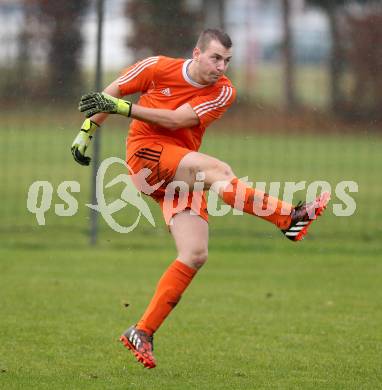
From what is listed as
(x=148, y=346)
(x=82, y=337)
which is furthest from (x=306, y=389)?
→ (x=82, y=337)

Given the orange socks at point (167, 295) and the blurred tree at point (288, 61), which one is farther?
the blurred tree at point (288, 61)

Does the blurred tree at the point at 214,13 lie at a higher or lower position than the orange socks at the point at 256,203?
higher

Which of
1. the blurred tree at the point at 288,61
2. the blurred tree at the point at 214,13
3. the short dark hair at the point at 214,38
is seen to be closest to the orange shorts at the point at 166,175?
the short dark hair at the point at 214,38

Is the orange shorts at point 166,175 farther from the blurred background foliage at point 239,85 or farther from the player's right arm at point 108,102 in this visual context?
the blurred background foliage at point 239,85

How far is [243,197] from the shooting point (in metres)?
6.95

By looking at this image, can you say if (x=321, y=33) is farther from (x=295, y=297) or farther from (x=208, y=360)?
(x=208, y=360)

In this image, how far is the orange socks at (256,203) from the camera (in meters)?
6.89

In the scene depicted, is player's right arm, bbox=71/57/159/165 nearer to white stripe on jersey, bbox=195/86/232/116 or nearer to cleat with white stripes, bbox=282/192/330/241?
white stripe on jersey, bbox=195/86/232/116

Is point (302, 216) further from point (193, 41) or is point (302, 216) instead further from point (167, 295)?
point (193, 41)

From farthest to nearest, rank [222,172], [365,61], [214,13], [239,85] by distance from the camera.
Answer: [239,85] < [214,13] < [365,61] < [222,172]

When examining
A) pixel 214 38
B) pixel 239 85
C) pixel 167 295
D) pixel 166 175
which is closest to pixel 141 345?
pixel 167 295

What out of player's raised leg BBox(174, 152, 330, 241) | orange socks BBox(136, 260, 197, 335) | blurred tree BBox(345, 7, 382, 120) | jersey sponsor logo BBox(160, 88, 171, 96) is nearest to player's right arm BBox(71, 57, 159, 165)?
jersey sponsor logo BBox(160, 88, 171, 96)

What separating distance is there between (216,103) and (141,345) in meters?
1.66

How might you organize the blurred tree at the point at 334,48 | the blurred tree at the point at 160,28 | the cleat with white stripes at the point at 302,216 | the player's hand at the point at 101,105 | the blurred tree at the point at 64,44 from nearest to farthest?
the player's hand at the point at 101,105 < the cleat with white stripes at the point at 302,216 < the blurred tree at the point at 64,44 < the blurred tree at the point at 160,28 < the blurred tree at the point at 334,48
